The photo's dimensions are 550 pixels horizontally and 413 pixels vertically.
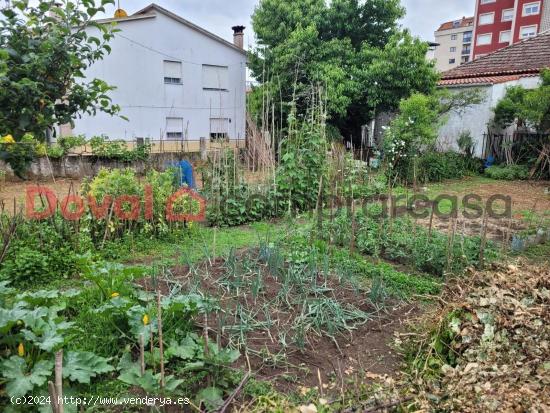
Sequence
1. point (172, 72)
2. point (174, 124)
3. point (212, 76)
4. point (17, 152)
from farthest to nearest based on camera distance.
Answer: point (212, 76) → point (174, 124) → point (172, 72) → point (17, 152)

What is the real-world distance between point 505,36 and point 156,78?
32.1m

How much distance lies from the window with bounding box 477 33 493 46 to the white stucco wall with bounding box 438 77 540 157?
2759cm

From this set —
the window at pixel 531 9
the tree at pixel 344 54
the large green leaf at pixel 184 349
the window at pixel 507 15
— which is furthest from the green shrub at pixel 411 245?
the window at pixel 507 15

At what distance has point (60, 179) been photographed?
10516mm

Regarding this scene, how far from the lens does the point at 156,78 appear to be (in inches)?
662

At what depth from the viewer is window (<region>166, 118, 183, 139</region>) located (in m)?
17.5

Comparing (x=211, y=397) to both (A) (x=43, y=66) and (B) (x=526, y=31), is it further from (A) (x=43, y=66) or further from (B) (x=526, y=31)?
(B) (x=526, y=31)

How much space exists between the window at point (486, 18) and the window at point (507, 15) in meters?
1.06

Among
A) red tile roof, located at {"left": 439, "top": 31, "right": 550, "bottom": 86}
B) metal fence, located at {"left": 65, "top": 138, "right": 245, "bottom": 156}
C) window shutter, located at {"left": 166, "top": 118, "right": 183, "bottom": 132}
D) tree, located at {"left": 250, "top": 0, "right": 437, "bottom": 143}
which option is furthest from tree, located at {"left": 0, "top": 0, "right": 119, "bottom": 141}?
window shutter, located at {"left": 166, "top": 118, "right": 183, "bottom": 132}

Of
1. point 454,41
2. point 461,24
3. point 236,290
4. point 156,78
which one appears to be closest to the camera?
point 236,290

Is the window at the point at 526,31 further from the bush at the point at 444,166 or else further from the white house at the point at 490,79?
the bush at the point at 444,166

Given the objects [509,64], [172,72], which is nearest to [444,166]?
[509,64]

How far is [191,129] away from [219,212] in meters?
12.6

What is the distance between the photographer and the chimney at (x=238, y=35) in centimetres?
1919
